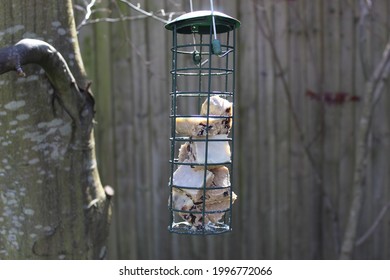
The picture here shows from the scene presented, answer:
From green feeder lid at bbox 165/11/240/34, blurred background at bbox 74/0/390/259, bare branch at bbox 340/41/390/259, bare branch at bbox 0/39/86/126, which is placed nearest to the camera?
bare branch at bbox 0/39/86/126

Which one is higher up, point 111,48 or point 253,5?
point 253,5

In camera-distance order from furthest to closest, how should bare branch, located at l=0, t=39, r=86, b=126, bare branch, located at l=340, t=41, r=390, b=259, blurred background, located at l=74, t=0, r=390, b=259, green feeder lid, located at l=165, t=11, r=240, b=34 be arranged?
blurred background, located at l=74, t=0, r=390, b=259
bare branch, located at l=340, t=41, r=390, b=259
green feeder lid, located at l=165, t=11, r=240, b=34
bare branch, located at l=0, t=39, r=86, b=126

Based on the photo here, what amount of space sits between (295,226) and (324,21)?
1299 mm

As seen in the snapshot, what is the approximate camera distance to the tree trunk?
2.01 meters

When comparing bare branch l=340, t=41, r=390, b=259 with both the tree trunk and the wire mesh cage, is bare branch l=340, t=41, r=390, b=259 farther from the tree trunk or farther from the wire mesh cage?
the tree trunk

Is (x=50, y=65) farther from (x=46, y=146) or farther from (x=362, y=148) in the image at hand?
(x=362, y=148)

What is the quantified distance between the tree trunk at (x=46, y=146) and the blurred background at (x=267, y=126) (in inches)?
59.5

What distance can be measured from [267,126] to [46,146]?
6.34ft

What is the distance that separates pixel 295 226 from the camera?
377 centimetres

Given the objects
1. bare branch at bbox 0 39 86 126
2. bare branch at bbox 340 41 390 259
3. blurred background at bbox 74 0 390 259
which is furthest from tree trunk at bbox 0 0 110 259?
bare branch at bbox 340 41 390 259

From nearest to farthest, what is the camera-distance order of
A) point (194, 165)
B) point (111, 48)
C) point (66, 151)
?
point (194, 165)
point (66, 151)
point (111, 48)

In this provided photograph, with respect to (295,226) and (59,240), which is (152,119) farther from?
(59,240)

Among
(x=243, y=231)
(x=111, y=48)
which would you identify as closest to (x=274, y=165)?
(x=243, y=231)

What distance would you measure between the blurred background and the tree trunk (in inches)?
59.5
